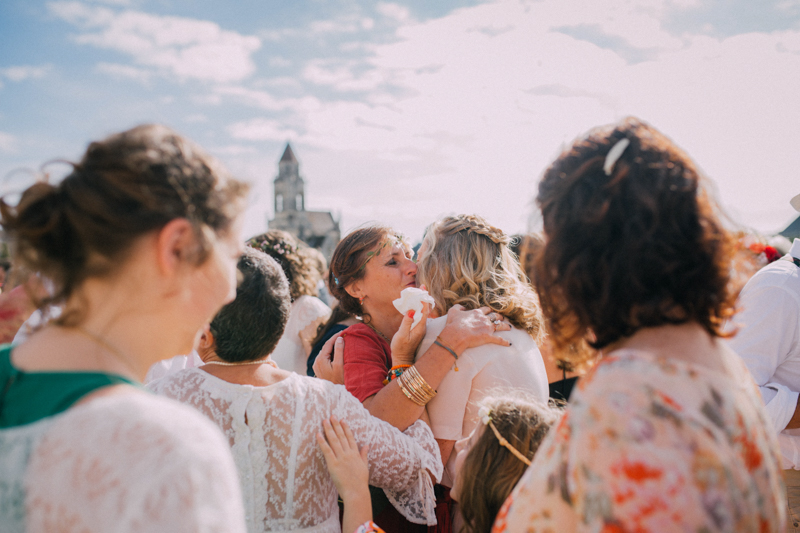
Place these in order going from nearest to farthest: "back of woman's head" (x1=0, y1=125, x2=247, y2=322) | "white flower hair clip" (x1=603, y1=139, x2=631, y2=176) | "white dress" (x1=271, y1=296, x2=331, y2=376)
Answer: "back of woman's head" (x1=0, y1=125, x2=247, y2=322) → "white flower hair clip" (x1=603, y1=139, x2=631, y2=176) → "white dress" (x1=271, y1=296, x2=331, y2=376)

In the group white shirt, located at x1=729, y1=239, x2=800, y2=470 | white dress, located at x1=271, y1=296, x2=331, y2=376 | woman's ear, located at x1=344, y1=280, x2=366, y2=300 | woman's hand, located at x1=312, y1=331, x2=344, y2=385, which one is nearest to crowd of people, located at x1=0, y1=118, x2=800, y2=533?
woman's hand, located at x1=312, y1=331, x2=344, y2=385

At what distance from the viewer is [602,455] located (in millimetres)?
947

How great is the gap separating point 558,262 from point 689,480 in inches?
19.7

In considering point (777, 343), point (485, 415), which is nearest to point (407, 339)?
point (485, 415)

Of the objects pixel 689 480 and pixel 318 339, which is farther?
pixel 318 339

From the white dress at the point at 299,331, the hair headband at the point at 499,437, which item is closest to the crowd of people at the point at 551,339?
the hair headband at the point at 499,437

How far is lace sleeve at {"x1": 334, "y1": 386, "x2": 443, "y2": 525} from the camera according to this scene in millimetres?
1951

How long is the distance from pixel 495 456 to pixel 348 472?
1.82 feet

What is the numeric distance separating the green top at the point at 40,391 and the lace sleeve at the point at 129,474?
4cm

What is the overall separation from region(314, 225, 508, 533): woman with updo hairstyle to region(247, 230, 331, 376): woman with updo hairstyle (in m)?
1.10

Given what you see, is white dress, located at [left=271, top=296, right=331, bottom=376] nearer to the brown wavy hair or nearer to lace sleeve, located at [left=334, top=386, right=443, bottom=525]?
the brown wavy hair

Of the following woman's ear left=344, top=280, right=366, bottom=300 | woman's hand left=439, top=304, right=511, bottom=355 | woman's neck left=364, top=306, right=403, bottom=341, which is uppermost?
woman's hand left=439, top=304, right=511, bottom=355

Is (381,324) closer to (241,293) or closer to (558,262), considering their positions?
(241,293)

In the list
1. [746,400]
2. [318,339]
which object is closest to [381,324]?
[318,339]
